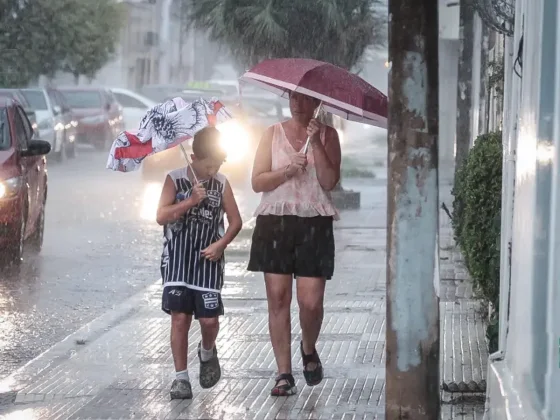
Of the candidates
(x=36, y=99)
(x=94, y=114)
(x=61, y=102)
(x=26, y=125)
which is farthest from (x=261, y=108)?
(x=26, y=125)

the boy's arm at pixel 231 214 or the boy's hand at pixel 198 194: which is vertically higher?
the boy's hand at pixel 198 194

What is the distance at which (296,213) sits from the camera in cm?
730

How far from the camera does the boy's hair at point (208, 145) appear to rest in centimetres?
729

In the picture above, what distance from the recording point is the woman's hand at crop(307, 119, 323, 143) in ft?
23.5

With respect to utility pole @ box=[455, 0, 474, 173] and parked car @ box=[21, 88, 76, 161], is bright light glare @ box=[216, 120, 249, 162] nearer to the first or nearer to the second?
parked car @ box=[21, 88, 76, 161]

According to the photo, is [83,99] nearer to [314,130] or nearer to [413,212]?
[314,130]

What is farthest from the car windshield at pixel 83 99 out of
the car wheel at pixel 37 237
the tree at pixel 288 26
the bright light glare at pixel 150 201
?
the car wheel at pixel 37 237

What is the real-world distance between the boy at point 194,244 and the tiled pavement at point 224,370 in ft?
1.27

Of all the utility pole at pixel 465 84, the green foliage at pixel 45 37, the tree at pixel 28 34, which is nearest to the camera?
the utility pole at pixel 465 84

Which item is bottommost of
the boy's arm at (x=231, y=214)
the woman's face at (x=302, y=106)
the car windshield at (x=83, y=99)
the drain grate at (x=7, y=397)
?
the drain grate at (x=7, y=397)

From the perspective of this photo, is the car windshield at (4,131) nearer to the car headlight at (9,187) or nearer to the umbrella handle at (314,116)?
the car headlight at (9,187)

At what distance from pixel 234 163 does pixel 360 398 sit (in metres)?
17.1

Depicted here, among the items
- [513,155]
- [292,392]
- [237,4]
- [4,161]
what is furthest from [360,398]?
[237,4]

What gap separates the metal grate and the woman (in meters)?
1.29
